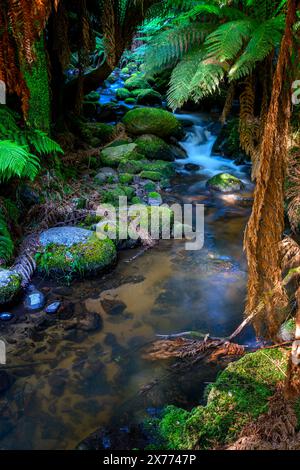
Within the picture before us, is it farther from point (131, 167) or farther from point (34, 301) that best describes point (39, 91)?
point (34, 301)

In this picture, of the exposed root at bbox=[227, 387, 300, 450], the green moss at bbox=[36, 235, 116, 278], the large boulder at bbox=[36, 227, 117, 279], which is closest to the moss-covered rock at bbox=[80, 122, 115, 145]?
the large boulder at bbox=[36, 227, 117, 279]

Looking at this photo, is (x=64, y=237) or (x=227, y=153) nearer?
(x=64, y=237)

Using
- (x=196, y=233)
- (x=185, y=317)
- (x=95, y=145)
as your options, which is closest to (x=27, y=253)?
(x=185, y=317)

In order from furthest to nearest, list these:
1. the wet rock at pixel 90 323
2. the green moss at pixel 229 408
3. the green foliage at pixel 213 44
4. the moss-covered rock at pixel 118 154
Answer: the moss-covered rock at pixel 118 154
the wet rock at pixel 90 323
the green foliage at pixel 213 44
the green moss at pixel 229 408

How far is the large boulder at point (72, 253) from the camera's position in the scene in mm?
3949

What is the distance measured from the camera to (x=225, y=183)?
21.3 feet

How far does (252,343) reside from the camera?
3.01 m

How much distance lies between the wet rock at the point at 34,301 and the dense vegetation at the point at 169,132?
1.22 feet

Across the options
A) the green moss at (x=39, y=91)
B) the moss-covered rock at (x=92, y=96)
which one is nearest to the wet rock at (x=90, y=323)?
the green moss at (x=39, y=91)

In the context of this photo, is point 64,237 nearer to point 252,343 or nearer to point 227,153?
point 252,343

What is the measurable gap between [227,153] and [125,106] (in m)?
3.08

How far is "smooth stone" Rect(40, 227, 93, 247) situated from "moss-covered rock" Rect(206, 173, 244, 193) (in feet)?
9.49

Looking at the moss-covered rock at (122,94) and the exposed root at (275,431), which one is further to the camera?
the moss-covered rock at (122,94)

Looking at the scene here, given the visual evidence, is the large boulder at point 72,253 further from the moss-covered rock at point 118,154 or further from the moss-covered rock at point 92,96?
the moss-covered rock at point 92,96
